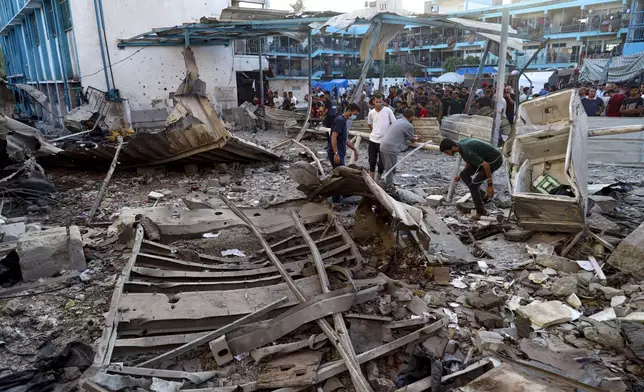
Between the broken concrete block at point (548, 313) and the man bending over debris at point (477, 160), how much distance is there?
2650 millimetres

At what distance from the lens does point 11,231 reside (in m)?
5.84

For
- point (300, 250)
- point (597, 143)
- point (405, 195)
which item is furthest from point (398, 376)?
point (597, 143)

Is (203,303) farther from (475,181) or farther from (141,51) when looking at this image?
(141,51)

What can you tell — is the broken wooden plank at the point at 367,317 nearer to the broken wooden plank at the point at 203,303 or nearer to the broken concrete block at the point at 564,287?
the broken wooden plank at the point at 203,303

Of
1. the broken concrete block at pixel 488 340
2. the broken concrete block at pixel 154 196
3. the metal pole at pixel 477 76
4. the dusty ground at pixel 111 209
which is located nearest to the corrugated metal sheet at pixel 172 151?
the dusty ground at pixel 111 209

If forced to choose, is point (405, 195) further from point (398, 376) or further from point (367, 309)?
point (398, 376)

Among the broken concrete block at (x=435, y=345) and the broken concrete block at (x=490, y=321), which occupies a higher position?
the broken concrete block at (x=435, y=345)

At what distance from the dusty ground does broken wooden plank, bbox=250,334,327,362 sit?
1.56 metres

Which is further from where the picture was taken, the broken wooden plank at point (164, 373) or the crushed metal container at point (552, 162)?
the crushed metal container at point (552, 162)

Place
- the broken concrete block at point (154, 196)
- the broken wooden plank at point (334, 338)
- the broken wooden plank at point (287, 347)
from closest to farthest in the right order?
the broken wooden plank at point (334, 338)
the broken wooden plank at point (287, 347)
the broken concrete block at point (154, 196)

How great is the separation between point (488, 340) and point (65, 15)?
62.6ft

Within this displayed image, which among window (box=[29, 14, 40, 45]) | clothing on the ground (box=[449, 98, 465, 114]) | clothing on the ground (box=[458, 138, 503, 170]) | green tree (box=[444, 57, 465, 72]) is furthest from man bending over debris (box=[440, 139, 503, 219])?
green tree (box=[444, 57, 465, 72])

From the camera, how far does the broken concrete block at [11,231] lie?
559cm

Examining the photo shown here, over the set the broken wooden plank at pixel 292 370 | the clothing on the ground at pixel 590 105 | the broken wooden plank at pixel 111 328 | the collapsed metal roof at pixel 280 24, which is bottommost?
the broken wooden plank at pixel 292 370
